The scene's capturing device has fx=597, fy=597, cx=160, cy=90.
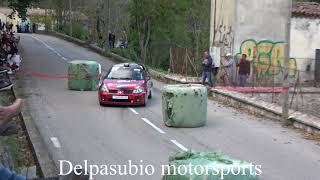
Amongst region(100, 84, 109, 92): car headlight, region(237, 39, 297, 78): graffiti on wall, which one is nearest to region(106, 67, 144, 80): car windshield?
region(100, 84, 109, 92): car headlight

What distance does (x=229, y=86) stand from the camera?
82.8 ft

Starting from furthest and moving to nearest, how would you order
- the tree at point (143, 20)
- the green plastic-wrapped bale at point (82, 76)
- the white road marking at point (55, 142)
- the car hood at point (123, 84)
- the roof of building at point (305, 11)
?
the tree at point (143, 20)
the roof of building at point (305, 11)
the green plastic-wrapped bale at point (82, 76)
the car hood at point (123, 84)
the white road marking at point (55, 142)

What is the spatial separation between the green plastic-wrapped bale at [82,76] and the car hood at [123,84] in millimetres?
3981

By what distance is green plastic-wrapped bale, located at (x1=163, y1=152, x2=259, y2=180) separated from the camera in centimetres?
543

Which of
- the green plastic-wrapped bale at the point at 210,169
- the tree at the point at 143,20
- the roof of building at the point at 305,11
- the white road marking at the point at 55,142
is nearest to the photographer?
the green plastic-wrapped bale at the point at 210,169

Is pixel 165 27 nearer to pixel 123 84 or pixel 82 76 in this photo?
pixel 82 76

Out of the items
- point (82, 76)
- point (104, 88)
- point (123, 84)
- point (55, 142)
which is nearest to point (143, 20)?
point (82, 76)

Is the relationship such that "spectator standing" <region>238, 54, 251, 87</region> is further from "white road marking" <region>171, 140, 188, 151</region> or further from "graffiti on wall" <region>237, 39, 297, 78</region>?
"white road marking" <region>171, 140, 188, 151</region>

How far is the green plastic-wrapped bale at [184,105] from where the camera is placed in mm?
15875

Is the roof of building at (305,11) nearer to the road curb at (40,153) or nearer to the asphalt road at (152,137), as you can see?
the asphalt road at (152,137)

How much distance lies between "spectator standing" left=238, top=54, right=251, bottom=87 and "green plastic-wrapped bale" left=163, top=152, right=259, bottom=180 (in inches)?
750

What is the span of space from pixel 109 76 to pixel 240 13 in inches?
335

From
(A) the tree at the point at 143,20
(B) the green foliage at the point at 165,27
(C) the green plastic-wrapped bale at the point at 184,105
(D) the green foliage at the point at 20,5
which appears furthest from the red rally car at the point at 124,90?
(A) the tree at the point at 143,20

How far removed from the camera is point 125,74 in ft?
70.6
